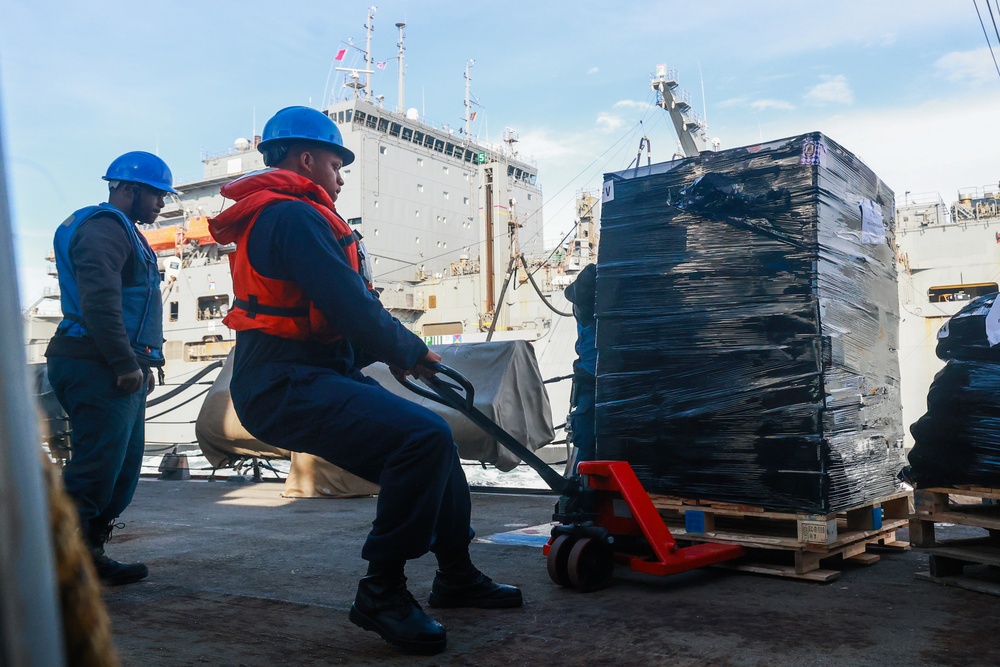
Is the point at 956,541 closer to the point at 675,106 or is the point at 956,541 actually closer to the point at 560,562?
the point at 560,562

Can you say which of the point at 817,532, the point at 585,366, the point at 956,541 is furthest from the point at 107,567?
the point at 956,541

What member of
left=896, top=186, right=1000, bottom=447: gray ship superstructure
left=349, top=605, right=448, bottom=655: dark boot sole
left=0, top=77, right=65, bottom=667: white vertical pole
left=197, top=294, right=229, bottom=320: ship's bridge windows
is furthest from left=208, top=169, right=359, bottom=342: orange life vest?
left=197, top=294, right=229, bottom=320: ship's bridge windows

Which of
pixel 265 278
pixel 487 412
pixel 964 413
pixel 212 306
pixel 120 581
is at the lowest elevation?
pixel 120 581

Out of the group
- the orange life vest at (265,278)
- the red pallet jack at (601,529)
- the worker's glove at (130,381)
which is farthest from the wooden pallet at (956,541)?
the worker's glove at (130,381)

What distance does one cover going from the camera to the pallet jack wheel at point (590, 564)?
329cm

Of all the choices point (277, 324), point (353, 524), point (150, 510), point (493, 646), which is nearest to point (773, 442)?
point (493, 646)

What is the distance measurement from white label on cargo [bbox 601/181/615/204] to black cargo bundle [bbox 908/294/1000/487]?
65.5 inches

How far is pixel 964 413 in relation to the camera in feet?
10.9

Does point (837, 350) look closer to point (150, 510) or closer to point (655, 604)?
point (655, 604)

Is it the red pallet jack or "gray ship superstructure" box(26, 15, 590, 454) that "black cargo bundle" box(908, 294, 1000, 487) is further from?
"gray ship superstructure" box(26, 15, 590, 454)

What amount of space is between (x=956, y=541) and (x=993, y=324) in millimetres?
966

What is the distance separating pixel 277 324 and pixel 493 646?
4.13 feet

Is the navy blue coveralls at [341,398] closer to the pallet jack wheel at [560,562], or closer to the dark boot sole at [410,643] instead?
the dark boot sole at [410,643]

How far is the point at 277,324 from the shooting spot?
8.71ft
